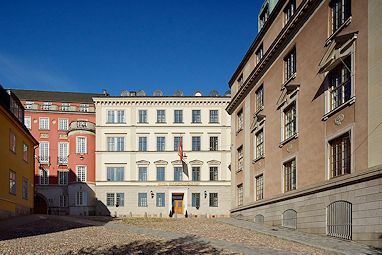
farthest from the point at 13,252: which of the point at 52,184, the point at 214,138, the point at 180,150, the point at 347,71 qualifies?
the point at 52,184

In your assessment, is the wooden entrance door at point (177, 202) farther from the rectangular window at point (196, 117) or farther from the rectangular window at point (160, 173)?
the rectangular window at point (196, 117)

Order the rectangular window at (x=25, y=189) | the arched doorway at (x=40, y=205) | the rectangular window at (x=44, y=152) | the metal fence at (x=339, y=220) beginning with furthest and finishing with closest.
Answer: the rectangular window at (x=44, y=152), the arched doorway at (x=40, y=205), the rectangular window at (x=25, y=189), the metal fence at (x=339, y=220)

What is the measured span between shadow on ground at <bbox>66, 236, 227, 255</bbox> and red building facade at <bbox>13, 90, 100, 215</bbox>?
37.6 metres

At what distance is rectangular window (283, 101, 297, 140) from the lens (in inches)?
880

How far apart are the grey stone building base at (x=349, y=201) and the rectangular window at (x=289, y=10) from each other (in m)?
10.3

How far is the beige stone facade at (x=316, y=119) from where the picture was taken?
14.8 meters

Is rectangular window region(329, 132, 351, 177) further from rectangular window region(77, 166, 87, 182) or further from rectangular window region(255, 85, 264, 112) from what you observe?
rectangular window region(77, 166, 87, 182)

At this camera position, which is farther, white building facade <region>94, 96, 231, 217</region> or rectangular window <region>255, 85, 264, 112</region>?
white building facade <region>94, 96, 231, 217</region>

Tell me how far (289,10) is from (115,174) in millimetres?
34165

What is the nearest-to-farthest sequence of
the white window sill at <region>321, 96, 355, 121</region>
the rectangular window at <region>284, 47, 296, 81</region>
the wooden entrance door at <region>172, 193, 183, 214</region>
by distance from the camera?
1. the white window sill at <region>321, 96, 355, 121</region>
2. the rectangular window at <region>284, 47, 296, 81</region>
3. the wooden entrance door at <region>172, 193, 183, 214</region>

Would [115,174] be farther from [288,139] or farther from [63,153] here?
[288,139]

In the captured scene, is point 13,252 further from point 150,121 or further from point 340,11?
point 150,121

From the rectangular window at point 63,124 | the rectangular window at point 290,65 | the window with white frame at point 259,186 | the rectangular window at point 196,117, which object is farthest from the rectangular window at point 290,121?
the rectangular window at point 63,124

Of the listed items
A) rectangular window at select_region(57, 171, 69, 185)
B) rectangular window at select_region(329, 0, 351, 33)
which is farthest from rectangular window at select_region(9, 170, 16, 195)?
rectangular window at select_region(57, 171, 69, 185)
